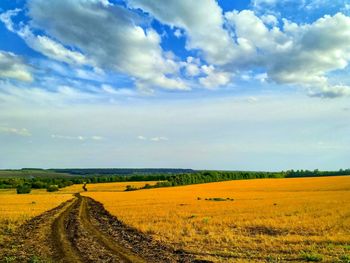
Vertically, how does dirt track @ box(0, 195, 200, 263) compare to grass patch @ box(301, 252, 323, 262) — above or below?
below

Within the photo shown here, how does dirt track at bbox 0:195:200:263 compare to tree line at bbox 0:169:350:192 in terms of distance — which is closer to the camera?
dirt track at bbox 0:195:200:263

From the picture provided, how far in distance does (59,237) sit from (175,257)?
9.32 metres

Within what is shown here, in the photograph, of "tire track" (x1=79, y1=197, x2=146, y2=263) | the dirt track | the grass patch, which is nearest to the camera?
the grass patch

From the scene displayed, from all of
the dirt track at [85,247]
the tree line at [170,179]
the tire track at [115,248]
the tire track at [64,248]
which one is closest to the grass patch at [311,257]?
the dirt track at [85,247]

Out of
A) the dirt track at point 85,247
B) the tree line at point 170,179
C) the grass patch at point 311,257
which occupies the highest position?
the tree line at point 170,179

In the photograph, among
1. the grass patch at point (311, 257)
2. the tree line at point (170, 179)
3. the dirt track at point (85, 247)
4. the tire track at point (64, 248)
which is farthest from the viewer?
the tree line at point (170, 179)

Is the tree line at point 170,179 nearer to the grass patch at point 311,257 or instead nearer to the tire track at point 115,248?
the tire track at point 115,248

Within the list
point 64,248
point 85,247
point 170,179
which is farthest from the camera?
point 170,179

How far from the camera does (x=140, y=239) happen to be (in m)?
23.5

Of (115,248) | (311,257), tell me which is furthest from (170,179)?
(311,257)

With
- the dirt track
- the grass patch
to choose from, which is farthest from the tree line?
the grass patch

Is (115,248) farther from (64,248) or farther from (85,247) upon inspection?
(64,248)

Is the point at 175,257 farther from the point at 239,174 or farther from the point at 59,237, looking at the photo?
the point at 239,174

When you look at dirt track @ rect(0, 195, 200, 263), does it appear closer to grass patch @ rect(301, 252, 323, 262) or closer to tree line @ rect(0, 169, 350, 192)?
grass patch @ rect(301, 252, 323, 262)
